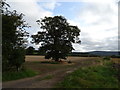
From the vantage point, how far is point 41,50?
170 ft

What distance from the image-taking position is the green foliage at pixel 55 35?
51.4 meters

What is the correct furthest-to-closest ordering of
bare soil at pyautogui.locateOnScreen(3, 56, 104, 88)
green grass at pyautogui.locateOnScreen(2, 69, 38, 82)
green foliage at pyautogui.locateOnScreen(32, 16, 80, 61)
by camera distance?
green foliage at pyautogui.locateOnScreen(32, 16, 80, 61) < green grass at pyautogui.locateOnScreen(2, 69, 38, 82) < bare soil at pyautogui.locateOnScreen(3, 56, 104, 88)

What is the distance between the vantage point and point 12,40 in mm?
23859

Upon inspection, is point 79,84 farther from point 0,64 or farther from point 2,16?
point 2,16

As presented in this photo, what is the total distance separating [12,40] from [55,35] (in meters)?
28.2

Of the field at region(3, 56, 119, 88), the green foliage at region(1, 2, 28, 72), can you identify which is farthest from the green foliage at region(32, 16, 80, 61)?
the green foliage at region(1, 2, 28, 72)

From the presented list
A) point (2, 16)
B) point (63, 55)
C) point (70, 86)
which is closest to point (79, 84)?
point (70, 86)

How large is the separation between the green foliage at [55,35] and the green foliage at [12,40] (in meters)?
25.1

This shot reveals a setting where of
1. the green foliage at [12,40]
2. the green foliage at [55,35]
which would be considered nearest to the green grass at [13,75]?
the green foliage at [12,40]

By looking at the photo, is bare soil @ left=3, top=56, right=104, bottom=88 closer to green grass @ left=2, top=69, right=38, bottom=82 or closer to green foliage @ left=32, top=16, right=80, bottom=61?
green grass @ left=2, top=69, right=38, bottom=82

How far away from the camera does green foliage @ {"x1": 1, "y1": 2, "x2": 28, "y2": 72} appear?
22.7 m

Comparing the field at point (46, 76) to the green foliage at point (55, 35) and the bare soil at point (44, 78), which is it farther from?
the green foliage at point (55, 35)

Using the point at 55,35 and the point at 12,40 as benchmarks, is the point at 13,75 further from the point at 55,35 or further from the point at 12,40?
the point at 55,35

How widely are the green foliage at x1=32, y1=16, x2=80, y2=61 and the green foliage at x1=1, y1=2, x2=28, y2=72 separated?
25138mm
